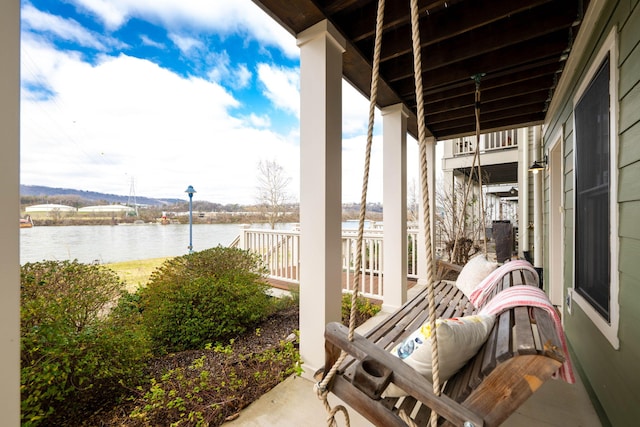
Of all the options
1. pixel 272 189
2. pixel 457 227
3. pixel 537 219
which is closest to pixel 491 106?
pixel 537 219

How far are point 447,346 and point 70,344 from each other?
1986 mm

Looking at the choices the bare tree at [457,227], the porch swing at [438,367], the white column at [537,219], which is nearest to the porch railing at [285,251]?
the bare tree at [457,227]

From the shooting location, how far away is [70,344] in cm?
152

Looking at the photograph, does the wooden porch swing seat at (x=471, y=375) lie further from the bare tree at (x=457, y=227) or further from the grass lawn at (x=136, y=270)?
the bare tree at (x=457, y=227)

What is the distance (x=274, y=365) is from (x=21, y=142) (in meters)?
1.99

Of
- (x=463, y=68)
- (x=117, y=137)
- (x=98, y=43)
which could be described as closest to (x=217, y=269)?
(x=463, y=68)

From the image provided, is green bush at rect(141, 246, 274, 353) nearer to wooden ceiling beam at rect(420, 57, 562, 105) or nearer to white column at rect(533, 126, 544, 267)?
wooden ceiling beam at rect(420, 57, 562, 105)

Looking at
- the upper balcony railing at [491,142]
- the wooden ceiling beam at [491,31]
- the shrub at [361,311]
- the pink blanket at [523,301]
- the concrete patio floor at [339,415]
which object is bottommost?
the concrete patio floor at [339,415]

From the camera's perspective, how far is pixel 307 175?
2.03 m

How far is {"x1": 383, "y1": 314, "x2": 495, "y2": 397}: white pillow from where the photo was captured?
35.3 inches

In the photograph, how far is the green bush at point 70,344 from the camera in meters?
1.40

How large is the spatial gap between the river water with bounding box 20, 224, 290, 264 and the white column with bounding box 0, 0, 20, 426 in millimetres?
1224

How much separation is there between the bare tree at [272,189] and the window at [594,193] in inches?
Result: 275

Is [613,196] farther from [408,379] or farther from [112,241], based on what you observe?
[112,241]
